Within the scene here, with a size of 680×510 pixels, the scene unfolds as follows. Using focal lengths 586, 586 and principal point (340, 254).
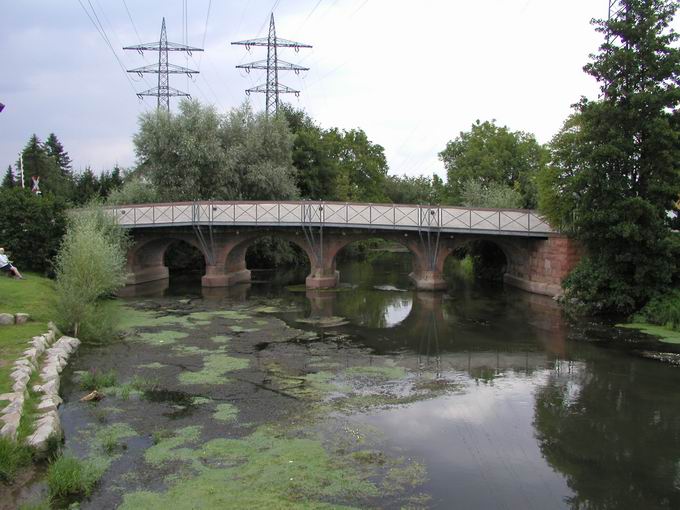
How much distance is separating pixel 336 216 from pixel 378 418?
2157 centimetres

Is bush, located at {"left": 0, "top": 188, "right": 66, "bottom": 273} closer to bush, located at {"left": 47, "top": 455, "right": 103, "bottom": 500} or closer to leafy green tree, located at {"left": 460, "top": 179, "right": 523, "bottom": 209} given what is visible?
bush, located at {"left": 47, "top": 455, "right": 103, "bottom": 500}

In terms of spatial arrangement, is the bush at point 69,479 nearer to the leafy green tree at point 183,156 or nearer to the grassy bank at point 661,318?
the grassy bank at point 661,318

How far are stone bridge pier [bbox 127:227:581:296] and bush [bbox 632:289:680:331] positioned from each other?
710 cm

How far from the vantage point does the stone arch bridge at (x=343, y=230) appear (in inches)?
1184

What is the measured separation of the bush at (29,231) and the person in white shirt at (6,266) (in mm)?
2816

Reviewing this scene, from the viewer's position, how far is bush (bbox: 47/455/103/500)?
7707 millimetres

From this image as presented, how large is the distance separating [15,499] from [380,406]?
6.50 m

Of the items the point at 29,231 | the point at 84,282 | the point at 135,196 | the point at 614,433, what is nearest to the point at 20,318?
the point at 84,282

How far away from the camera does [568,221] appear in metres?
25.2

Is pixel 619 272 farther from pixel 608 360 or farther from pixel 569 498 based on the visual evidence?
pixel 569 498

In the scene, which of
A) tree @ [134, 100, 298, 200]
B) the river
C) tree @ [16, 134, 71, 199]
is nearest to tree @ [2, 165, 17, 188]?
tree @ [16, 134, 71, 199]

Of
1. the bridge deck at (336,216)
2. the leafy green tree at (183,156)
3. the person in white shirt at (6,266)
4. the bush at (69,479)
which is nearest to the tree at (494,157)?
the bridge deck at (336,216)

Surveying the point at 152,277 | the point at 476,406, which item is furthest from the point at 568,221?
the point at 152,277

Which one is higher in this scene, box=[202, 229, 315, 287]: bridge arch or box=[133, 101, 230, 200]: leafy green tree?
box=[133, 101, 230, 200]: leafy green tree
